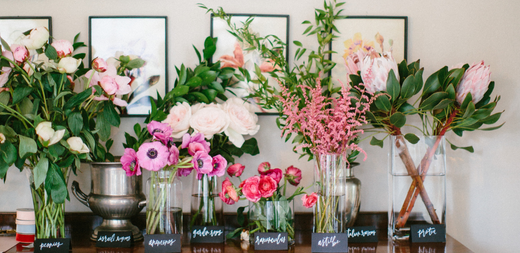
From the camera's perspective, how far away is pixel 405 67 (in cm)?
122

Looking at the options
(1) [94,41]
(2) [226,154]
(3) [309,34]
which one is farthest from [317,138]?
(1) [94,41]

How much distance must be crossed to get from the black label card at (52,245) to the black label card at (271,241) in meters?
0.60

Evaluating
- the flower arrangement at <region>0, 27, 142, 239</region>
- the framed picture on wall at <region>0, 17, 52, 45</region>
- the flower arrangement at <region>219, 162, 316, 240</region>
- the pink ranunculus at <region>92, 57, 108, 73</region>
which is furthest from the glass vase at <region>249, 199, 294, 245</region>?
the framed picture on wall at <region>0, 17, 52, 45</region>

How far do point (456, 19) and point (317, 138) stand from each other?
0.86 m

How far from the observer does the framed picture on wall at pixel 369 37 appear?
1435 mm

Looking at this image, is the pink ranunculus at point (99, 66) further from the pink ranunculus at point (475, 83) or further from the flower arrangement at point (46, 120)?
the pink ranunculus at point (475, 83)

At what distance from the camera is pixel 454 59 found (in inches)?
57.7

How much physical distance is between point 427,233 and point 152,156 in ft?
3.12

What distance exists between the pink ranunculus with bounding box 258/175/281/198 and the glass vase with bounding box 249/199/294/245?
0.15 feet

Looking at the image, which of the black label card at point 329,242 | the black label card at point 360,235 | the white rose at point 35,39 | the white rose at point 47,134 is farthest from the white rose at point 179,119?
the black label card at point 360,235

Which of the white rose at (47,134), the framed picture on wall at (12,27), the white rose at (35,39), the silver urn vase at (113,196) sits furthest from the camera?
the framed picture on wall at (12,27)

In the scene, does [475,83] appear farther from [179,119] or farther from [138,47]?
[138,47]

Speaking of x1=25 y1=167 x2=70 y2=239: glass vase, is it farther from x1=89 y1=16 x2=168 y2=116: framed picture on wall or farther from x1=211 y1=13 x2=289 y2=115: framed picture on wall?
x1=211 y1=13 x2=289 y2=115: framed picture on wall

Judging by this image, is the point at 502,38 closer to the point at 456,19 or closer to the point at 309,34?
the point at 456,19
